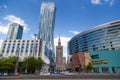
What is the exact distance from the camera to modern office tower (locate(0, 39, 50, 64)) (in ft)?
381

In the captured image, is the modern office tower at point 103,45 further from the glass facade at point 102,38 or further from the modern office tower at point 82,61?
the modern office tower at point 82,61

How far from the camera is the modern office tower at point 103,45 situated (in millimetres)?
92750

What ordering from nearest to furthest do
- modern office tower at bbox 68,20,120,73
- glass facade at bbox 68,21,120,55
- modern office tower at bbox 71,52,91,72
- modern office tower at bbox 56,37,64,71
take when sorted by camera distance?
modern office tower at bbox 68,20,120,73 → modern office tower at bbox 71,52,91,72 → glass facade at bbox 68,21,120,55 → modern office tower at bbox 56,37,64,71

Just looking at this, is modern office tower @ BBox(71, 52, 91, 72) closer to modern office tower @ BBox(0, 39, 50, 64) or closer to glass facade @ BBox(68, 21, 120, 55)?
modern office tower @ BBox(0, 39, 50, 64)

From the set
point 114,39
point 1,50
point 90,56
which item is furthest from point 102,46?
point 1,50

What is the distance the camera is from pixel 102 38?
5285 inches

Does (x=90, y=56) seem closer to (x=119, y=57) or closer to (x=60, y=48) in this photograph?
(x=119, y=57)

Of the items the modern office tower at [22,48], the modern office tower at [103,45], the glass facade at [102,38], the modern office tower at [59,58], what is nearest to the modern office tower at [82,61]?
the modern office tower at [103,45]

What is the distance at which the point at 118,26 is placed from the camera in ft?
409

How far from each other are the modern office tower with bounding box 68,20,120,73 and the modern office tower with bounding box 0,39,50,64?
44.6 meters

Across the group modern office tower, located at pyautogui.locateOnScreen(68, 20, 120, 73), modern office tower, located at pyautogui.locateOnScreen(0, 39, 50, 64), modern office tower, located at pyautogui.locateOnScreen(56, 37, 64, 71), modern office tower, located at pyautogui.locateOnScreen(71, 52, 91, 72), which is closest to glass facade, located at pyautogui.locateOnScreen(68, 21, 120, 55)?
modern office tower, located at pyautogui.locateOnScreen(68, 20, 120, 73)

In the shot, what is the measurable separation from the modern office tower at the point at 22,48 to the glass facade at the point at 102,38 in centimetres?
5529

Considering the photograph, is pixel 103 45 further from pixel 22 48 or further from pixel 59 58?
pixel 22 48

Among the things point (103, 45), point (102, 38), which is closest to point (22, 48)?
point (102, 38)
